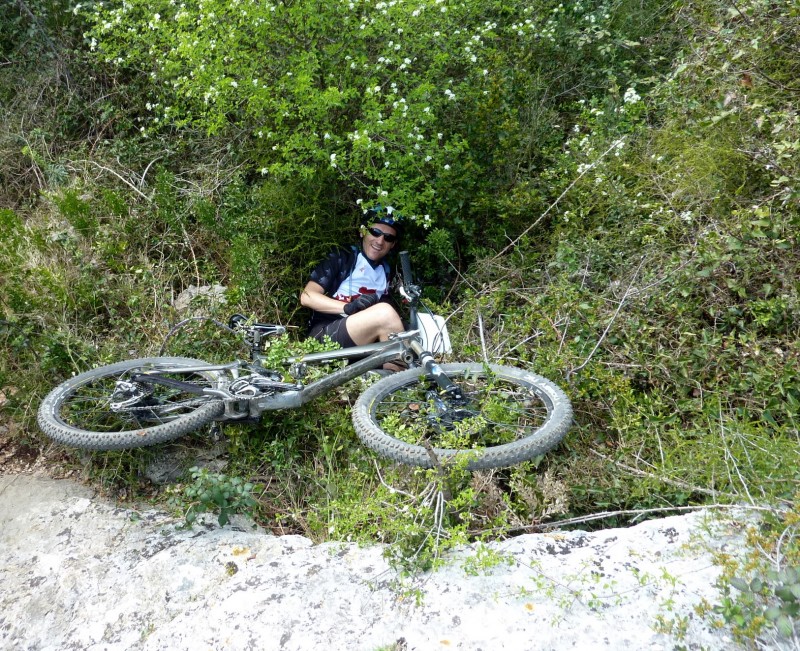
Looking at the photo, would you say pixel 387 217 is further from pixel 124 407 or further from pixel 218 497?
pixel 218 497

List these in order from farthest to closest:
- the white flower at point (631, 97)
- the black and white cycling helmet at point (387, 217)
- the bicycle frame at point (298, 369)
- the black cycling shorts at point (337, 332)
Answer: the white flower at point (631, 97), the black and white cycling helmet at point (387, 217), the black cycling shorts at point (337, 332), the bicycle frame at point (298, 369)

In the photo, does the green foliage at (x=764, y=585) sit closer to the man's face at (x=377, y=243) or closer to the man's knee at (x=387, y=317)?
the man's knee at (x=387, y=317)

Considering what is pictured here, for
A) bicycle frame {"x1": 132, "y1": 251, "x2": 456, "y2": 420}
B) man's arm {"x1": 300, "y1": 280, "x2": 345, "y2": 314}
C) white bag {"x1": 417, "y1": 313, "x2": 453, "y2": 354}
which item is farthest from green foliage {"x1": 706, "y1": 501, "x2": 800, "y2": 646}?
man's arm {"x1": 300, "y1": 280, "x2": 345, "y2": 314}

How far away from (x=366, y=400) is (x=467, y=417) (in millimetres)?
589

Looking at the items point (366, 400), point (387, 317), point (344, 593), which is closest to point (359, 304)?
point (387, 317)

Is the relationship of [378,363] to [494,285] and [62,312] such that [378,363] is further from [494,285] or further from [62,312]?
[62,312]

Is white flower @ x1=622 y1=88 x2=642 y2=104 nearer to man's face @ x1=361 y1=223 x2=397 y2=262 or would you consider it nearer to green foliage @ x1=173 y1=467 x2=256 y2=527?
man's face @ x1=361 y1=223 x2=397 y2=262

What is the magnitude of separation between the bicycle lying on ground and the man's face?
3.07 ft

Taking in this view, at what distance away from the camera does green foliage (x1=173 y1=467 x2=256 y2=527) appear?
322 cm

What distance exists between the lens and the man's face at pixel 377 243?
4754 mm

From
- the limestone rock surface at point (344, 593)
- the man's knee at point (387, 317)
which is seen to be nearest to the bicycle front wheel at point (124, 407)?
the limestone rock surface at point (344, 593)

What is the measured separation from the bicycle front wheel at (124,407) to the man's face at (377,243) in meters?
1.67

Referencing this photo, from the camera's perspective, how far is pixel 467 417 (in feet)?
11.0

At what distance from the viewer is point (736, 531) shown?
2408mm
